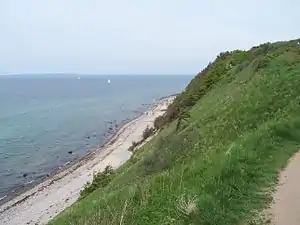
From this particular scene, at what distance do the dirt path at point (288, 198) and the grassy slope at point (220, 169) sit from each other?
198mm

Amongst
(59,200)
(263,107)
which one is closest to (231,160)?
(263,107)

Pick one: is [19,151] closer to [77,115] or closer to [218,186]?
[77,115]

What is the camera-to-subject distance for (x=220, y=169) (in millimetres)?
8727

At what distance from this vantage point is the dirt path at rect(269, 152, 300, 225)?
7071 millimetres

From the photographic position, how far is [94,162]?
39.0 meters

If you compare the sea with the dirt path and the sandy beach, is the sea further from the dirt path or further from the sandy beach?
the dirt path

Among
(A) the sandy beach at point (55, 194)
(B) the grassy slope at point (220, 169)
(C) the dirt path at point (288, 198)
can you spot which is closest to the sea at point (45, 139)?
(A) the sandy beach at point (55, 194)

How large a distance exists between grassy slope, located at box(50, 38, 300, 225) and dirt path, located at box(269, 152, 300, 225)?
0.65ft

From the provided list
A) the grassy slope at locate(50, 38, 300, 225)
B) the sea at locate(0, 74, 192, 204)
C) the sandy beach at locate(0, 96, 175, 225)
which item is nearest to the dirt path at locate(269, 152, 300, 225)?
the grassy slope at locate(50, 38, 300, 225)

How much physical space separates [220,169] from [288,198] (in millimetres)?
1421

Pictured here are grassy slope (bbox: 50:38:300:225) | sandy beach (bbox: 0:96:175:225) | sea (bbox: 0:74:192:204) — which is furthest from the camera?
sea (bbox: 0:74:192:204)

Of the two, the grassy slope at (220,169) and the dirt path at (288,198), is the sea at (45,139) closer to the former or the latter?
the grassy slope at (220,169)

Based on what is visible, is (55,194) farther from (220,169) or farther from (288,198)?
(288,198)

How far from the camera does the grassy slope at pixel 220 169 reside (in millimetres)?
7066
